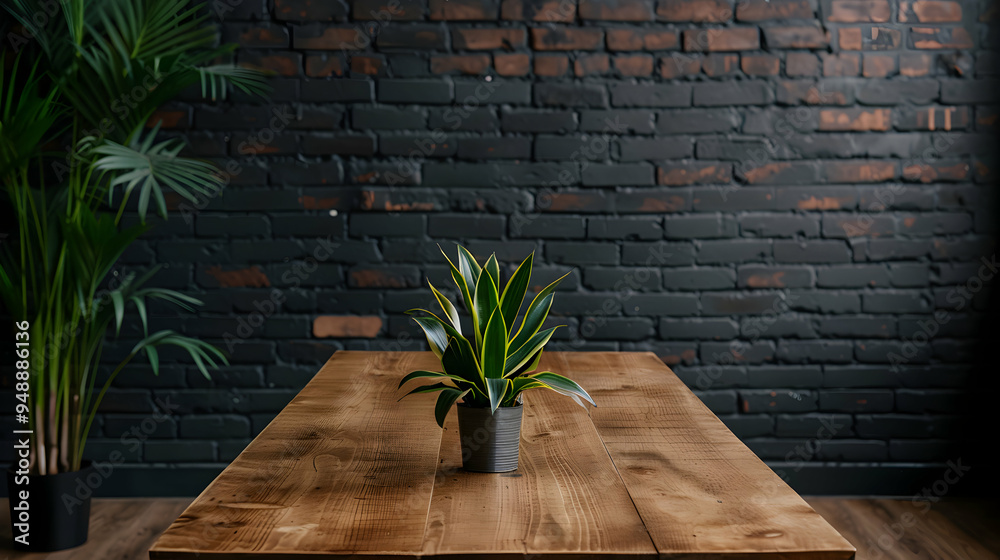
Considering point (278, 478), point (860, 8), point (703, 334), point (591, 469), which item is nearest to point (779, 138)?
point (860, 8)

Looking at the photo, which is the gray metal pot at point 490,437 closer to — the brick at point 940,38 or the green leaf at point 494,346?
the green leaf at point 494,346

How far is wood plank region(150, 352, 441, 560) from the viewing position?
0.75m

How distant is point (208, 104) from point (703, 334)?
1.75 m

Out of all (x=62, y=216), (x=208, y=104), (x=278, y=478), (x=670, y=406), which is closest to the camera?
(x=278, y=478)

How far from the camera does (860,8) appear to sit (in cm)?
231

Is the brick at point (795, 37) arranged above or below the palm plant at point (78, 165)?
above

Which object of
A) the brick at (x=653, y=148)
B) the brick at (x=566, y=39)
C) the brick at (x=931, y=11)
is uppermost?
the brick at (x=931, y=11)

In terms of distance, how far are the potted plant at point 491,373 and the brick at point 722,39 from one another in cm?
161

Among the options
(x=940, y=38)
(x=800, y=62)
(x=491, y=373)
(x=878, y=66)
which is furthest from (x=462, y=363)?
(x=940, y=38)

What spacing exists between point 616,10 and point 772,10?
50 cm

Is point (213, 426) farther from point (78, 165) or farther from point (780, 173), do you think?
point (780, 173)

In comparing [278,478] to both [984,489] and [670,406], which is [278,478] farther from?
[984,489]

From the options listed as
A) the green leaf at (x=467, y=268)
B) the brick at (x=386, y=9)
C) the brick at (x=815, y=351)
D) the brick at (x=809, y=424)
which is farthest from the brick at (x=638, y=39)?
the green leaf at (x=467, y=268)

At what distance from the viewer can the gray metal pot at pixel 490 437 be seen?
962 millimetres
